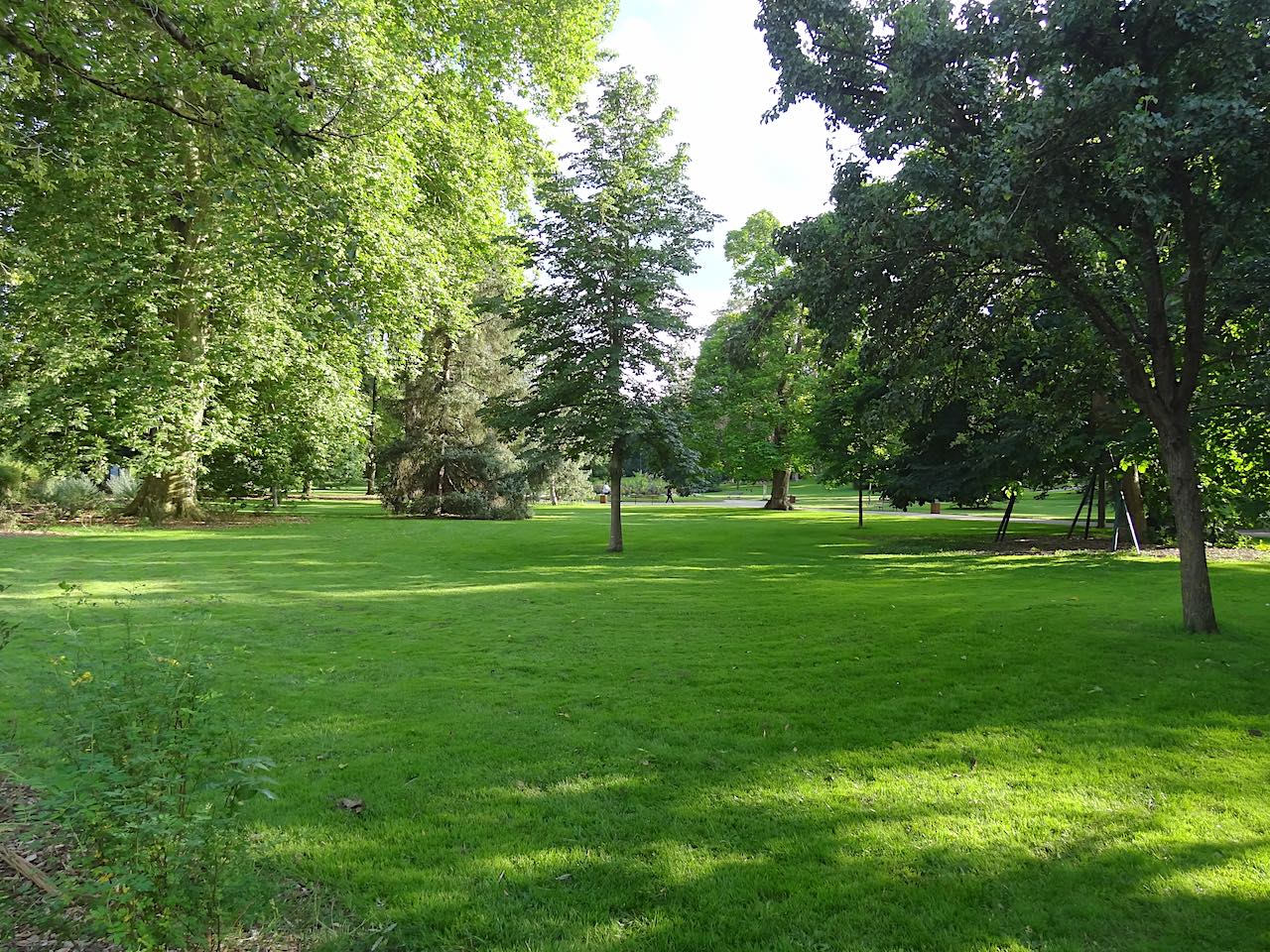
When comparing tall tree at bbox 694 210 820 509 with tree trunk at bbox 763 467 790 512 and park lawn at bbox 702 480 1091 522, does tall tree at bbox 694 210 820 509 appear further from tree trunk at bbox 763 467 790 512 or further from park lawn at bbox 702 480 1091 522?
park lawn at bbox 702 480 1091 522

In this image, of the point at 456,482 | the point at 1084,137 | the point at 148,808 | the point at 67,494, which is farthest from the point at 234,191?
the point at 456,482

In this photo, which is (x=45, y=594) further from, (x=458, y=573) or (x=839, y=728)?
(x=839, y=728)

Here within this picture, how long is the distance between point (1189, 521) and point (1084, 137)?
460 cm

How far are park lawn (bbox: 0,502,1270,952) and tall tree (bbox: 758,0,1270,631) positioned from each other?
325cm

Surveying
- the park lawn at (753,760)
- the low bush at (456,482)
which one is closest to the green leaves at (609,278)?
the park lawn at (753,760)

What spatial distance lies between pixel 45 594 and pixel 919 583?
13751 mm

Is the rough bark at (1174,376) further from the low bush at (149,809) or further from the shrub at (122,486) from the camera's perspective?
the shrub at (122,486)

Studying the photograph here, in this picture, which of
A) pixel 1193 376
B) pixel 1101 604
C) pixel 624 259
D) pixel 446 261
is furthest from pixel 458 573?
pixel 1193 376

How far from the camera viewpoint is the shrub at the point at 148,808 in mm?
2312

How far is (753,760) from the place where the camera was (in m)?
4.61

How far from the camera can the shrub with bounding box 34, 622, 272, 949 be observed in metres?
2.31

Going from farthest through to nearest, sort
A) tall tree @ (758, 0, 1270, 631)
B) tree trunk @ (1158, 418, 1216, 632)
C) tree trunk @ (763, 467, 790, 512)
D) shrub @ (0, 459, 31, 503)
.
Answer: tree trunk @ (763, 467, 790, 512), shrub @ (0, 459, 31, 503), tree trunk @ (1158, 418, 1216, 632), tall tree @ (758, 0, 1270, 631)

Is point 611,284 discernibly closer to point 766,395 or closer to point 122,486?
point 766,395

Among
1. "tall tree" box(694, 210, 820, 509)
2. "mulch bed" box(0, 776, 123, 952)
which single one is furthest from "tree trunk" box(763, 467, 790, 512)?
"mulch bed" box(0, 776, 123, 952)
